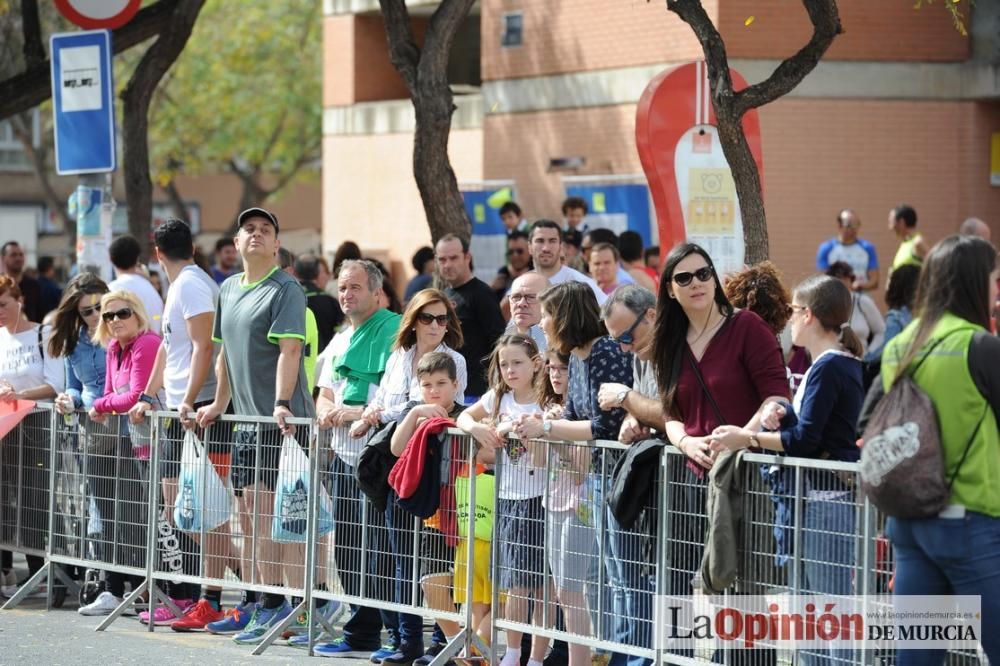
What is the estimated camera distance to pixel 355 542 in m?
9.43

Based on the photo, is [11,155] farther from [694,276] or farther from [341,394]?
[694,276]

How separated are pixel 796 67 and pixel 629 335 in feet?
9.12

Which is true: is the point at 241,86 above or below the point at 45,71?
above

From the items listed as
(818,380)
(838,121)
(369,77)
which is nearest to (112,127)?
(818,380)

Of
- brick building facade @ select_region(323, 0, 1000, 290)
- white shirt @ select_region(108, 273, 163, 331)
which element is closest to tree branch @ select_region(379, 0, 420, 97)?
white shirt @ select_region(108, 273, 163, 331)

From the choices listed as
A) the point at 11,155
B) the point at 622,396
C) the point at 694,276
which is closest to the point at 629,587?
the point at 622,396

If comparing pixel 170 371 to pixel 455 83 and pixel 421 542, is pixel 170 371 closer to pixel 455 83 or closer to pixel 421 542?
pixel 421 542

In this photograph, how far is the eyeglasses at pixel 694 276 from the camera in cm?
751

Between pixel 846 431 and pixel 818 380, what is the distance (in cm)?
25

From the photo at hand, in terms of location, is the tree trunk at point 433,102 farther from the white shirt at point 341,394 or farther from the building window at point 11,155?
the building window at point 11,155

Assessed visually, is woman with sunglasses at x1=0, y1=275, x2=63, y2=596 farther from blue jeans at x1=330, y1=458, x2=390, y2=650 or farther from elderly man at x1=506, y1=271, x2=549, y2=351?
elderly man at x1=506, y1=271, x2=549, y2=351

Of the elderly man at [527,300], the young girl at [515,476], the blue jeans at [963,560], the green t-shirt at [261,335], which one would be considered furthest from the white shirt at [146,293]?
the blue jeans at [963,560]

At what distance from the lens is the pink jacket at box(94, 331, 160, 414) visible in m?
10.9

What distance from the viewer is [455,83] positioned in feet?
91.2
